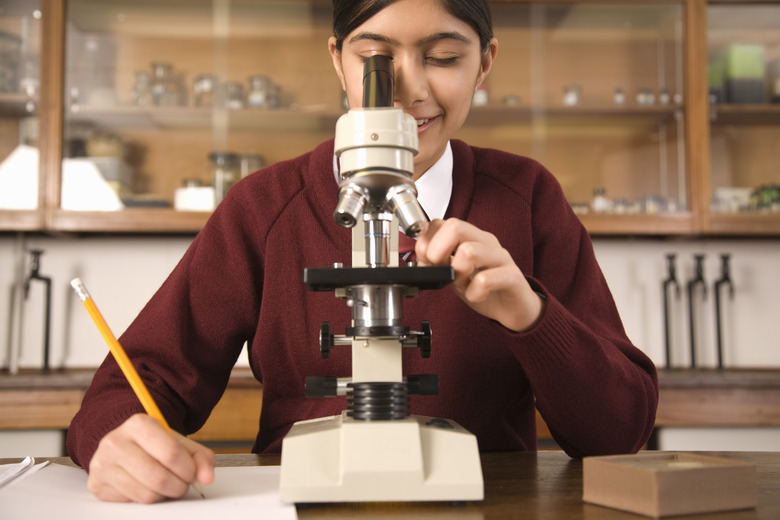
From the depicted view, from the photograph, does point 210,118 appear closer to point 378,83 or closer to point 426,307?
point 426,307

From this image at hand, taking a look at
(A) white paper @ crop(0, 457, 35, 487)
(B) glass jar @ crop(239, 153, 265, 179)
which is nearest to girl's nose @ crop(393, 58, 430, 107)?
(A) white paper @ crop(0, 457, 35, 487)

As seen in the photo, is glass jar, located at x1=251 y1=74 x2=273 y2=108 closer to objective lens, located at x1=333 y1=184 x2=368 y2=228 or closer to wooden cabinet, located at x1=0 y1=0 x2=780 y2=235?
wooden cabinet, located at x1=0 y1=0 x2=780 y2=235

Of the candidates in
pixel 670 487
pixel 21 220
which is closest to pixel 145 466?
pixel 670 487

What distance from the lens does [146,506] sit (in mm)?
664

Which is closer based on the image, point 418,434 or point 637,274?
point 418,434

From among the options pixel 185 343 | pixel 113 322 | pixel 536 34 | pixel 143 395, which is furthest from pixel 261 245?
pixel 536 34

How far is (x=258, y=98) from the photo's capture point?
277cm

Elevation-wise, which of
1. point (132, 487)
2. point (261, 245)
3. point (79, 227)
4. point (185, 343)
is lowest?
point (132, 487)

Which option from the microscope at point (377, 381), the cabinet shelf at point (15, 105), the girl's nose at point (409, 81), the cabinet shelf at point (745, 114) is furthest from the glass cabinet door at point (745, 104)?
the cabinet shelf at point (15, 105)

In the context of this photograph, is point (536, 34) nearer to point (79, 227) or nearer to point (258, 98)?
point (258, 98)

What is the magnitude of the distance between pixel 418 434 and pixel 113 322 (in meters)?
2.36

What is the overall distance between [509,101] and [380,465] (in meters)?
2.35

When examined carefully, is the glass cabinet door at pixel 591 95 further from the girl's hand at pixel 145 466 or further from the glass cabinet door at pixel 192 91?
the girl's hand at pixel 145 466

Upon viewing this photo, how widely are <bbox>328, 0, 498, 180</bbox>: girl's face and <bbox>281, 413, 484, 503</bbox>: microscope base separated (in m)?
0.52
